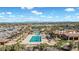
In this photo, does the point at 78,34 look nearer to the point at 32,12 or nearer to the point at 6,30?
the point at 32,12

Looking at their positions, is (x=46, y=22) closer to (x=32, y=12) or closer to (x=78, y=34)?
(x=32, y=12)

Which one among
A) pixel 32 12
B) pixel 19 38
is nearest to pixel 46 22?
pixel 32 12
